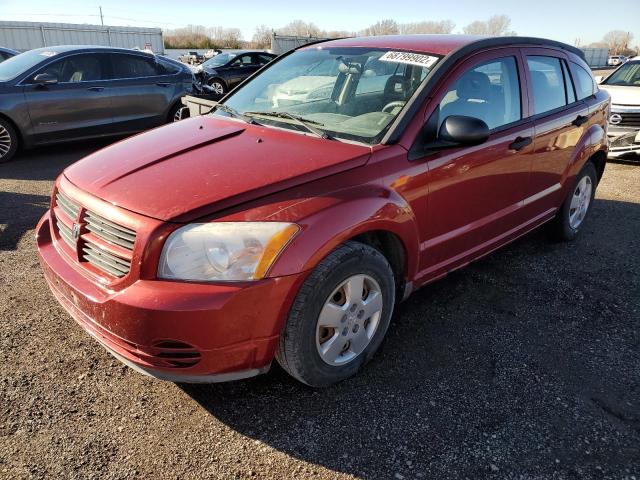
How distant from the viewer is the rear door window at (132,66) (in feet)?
26.6

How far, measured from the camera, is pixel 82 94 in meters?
7.61

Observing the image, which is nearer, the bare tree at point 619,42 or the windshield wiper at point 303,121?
the windshield wiper at point 303,121

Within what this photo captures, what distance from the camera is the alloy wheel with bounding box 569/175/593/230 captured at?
4551 millimetres

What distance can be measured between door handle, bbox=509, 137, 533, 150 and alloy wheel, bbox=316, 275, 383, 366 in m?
1.49

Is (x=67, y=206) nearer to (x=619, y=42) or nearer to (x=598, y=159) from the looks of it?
(x=598, y=159)

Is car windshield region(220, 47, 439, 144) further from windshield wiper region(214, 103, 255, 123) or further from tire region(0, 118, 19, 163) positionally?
tire region(0, 118, 19, 163)

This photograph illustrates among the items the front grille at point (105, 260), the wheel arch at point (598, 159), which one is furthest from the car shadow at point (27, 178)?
the wheel arch at point (598, 159)

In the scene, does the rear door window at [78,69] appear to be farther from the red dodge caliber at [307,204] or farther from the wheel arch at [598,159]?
the wheel arch at [598,159]

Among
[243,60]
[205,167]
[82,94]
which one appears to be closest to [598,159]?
[205,167]

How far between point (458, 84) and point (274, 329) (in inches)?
72.7

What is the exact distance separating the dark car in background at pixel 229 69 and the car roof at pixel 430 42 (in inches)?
491

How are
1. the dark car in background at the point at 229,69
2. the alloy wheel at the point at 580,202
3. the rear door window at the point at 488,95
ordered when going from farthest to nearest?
1. the dark car in background at the point at 229,69
2. the alloy wheel at the point at 580,202
3. the rear door window at the point at 488,95

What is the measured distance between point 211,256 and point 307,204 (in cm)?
48

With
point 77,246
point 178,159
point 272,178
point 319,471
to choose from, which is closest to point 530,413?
point 319,471
